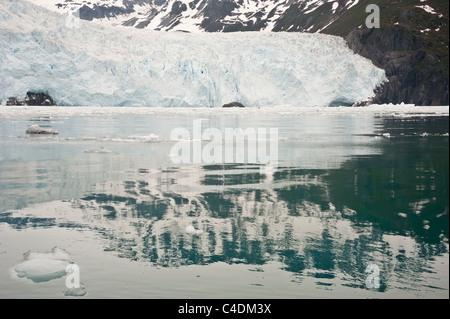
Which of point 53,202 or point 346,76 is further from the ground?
point 346,76

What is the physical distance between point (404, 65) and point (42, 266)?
63434 millimetres

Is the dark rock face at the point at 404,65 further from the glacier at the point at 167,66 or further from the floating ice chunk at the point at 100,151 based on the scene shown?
the floating ice chunk at the point at 100,151

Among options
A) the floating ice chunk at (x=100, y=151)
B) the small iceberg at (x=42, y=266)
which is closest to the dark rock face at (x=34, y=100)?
the floating ice chunk at (x=100, y=151)

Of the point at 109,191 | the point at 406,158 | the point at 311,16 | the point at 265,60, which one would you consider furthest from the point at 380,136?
the point at 311,16

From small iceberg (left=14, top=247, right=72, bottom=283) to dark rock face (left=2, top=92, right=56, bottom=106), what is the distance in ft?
119

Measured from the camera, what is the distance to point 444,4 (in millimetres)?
86688

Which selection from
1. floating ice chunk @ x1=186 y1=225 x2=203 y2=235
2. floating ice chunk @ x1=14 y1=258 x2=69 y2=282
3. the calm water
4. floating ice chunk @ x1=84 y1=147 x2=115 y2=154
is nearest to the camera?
the calm water

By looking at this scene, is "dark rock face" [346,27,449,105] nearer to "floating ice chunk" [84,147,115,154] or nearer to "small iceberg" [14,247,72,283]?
"floating ice chunk" [84,147,115,154]

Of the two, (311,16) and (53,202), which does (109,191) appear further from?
(311,16)

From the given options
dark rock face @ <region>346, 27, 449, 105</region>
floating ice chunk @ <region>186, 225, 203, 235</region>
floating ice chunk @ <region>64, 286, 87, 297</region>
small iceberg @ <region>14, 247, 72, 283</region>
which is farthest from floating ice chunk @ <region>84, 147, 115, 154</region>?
dark rock face @ <region>346, 27, 449, 105</region>

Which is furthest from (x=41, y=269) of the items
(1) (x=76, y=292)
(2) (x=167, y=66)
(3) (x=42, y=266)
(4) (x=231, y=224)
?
(2) (x=167, y=66)

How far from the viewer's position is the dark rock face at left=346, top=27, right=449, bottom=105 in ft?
200

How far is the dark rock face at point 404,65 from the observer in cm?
6106
